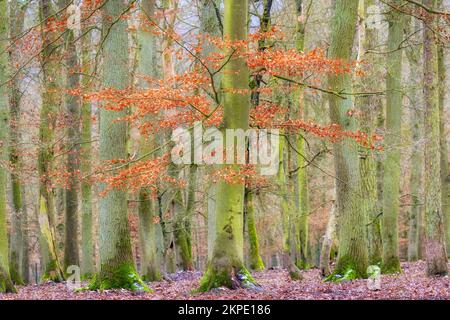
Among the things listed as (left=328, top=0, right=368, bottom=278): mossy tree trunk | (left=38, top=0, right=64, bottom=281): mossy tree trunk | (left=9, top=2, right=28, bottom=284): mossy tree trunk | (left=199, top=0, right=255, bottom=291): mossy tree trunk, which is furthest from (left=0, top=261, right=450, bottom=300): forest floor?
(left=9, top=2, right=28, bottom=284): mossy tree trunk

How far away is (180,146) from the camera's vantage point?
15008 millimetres

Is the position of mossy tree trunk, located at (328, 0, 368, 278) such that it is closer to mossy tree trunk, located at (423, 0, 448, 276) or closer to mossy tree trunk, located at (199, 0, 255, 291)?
mossy tree trunk, located at (423, 0, 448, 276)

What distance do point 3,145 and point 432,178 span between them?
33.1ft

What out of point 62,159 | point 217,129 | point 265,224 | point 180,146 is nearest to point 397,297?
point 217,129

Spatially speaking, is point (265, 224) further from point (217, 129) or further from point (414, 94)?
point (217, 129)

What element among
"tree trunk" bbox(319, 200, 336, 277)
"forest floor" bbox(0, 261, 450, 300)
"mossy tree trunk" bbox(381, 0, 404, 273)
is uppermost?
"mossy tree trunk" bbox(381, 0, 404, 273)

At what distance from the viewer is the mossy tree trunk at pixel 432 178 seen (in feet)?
45.3

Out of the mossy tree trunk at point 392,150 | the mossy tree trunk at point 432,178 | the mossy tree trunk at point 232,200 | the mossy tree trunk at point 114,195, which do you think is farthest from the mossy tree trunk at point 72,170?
the mossy tree trunk at point 432,178

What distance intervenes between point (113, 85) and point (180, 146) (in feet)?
7.48

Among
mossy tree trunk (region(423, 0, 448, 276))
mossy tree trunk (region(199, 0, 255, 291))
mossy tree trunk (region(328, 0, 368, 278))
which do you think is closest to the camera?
mossy tree trunk (region(199, 0, 255, 291))

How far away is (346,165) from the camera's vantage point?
14492mm

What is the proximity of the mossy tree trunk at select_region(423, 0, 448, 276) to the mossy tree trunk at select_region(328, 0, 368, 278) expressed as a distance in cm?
143

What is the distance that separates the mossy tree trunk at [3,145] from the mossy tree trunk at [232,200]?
484cm

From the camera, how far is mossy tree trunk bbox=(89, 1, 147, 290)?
1325 cm
